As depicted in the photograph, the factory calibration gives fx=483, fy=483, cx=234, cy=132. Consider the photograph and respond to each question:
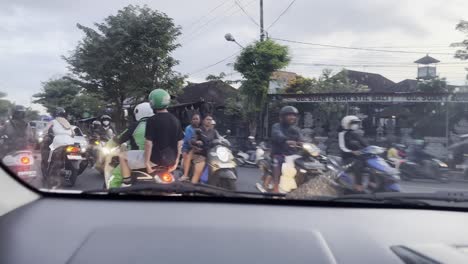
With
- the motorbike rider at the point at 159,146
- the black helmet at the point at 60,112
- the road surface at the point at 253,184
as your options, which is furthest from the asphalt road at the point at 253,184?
the black helmet at the point at 60,112

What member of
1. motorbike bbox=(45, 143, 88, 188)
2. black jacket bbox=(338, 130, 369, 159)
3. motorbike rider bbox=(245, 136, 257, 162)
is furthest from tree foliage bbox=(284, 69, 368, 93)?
motorbike bbox=(45, 143, 88, 188)

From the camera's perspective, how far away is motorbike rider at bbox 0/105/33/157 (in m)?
2.90

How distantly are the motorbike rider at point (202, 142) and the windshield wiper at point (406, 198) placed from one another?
0.72m

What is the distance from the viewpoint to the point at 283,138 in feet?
9.65

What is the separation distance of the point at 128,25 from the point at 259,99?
912 millimetres

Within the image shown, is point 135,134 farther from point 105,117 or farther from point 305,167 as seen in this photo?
point 305,167

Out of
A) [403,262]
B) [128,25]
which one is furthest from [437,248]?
[128,25]

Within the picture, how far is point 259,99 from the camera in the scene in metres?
2.93

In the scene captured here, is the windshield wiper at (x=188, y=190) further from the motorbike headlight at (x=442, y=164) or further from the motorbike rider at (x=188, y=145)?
the motorbike headlight at (x=442, y=164)

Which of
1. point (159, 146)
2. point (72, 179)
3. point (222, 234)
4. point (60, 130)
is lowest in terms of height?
point (222, 234)

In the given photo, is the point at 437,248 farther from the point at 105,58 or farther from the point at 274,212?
the point at 105,58

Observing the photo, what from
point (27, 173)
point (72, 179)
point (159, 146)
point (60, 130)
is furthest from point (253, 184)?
point (27, 173)

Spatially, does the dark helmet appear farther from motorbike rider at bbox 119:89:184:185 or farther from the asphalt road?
motorbike rider at bbox 119:89:184:185

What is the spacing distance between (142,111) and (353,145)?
4.24 ft
